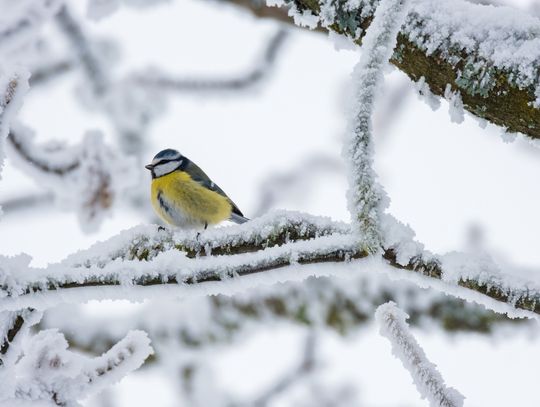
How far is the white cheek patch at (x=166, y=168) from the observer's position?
340cm

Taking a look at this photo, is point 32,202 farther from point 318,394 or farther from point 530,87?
point 530,87

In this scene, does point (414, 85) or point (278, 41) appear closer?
point (414, 85)

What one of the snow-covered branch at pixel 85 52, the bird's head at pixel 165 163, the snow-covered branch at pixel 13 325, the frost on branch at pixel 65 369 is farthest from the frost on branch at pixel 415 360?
the snow-covered branch at pixel 85 52

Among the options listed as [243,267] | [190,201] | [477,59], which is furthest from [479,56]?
[190,201]

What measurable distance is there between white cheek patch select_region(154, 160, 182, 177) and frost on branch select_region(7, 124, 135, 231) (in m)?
0.57

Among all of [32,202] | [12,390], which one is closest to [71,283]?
[12,390]

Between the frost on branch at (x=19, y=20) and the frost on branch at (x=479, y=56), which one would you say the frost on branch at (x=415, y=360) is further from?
the frost on branch at (x=19, y=20)

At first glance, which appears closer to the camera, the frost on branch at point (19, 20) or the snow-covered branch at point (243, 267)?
the snow-covered branch at point (243, 267)

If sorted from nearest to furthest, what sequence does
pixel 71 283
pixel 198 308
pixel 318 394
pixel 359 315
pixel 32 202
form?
pixel 71 283, pixel 359 315, pixel 198 308, pixel 32 202, pixel 318 394

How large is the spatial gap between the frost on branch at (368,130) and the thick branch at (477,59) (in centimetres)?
28

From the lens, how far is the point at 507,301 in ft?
3.80

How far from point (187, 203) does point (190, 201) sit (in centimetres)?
2

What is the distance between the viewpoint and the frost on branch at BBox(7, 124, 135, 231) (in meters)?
2.20

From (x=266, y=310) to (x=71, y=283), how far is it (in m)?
2.17
